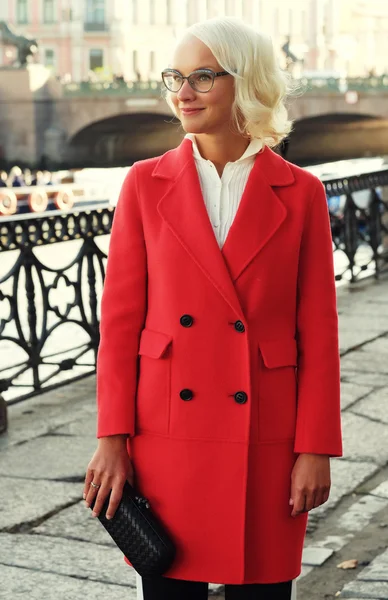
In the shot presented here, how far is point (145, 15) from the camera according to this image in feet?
239

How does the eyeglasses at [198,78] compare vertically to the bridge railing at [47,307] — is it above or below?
above

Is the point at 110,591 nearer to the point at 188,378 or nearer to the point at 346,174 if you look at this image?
the point at 188,378

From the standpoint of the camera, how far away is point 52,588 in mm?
3248

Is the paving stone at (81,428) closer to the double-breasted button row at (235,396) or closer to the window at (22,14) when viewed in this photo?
the double-breasted button row at (235,396)

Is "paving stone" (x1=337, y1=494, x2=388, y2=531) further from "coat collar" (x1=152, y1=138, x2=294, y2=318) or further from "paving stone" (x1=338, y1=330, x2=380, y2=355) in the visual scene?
"paving stone" (x1=338, y1=330, x2=380, y2=355)

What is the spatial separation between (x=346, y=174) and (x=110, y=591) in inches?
281

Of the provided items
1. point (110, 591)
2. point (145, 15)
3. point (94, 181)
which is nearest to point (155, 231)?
point (110, 591)

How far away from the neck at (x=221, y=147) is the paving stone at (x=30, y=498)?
2.09 metres

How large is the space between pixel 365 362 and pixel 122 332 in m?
4.61

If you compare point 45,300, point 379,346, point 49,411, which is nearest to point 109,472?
point 49,411

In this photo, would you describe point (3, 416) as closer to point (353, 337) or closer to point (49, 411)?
point (49, 411)

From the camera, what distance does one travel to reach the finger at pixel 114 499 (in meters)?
1.97

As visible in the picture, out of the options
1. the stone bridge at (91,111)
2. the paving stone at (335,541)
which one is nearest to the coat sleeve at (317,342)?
the paving stone at (335,541)

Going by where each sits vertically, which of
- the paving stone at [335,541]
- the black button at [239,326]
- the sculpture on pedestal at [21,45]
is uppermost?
the black button at [239,326]
